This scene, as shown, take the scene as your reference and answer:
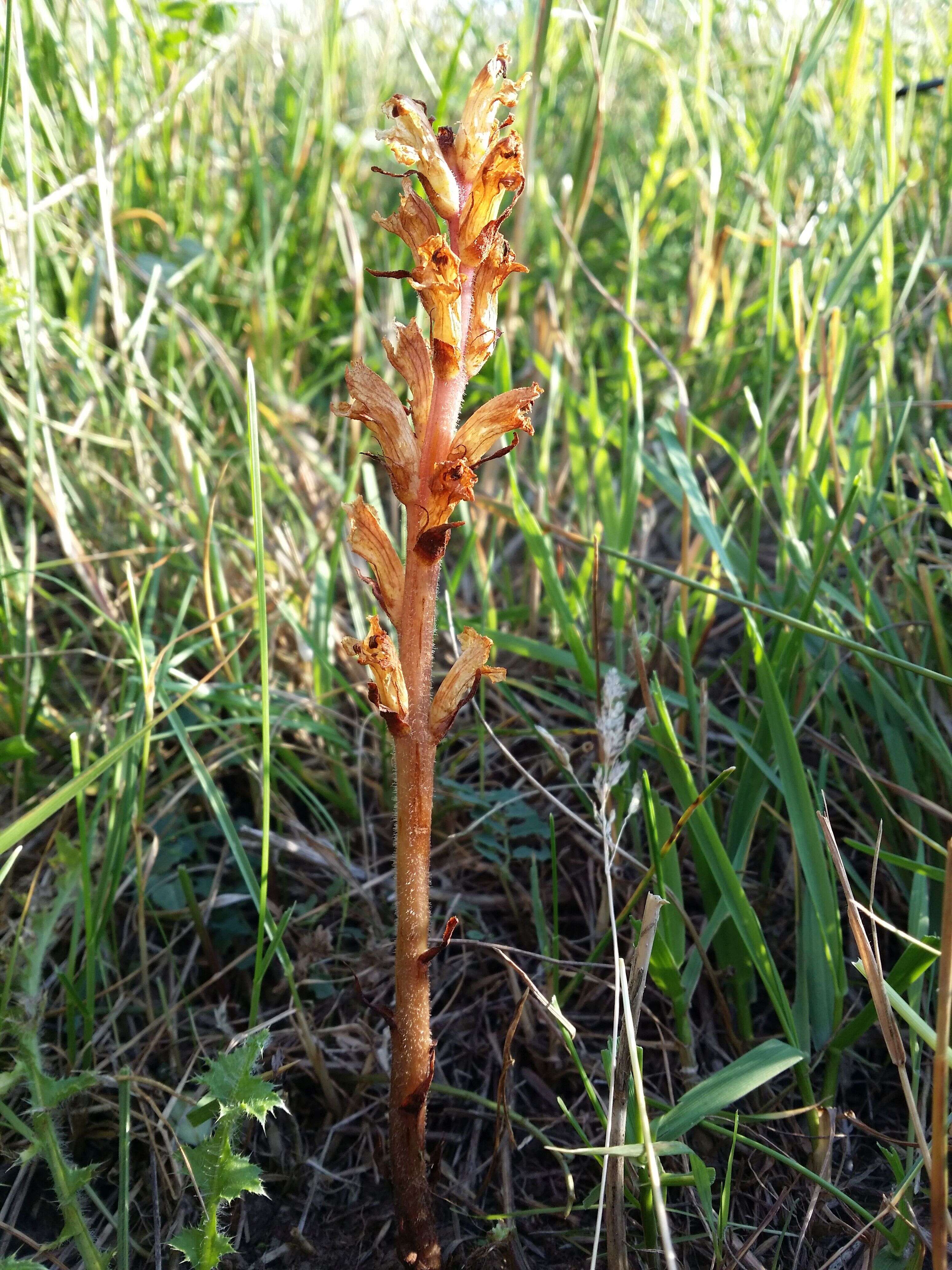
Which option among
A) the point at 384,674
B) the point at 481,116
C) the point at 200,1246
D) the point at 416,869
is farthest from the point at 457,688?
the point at 200,1246

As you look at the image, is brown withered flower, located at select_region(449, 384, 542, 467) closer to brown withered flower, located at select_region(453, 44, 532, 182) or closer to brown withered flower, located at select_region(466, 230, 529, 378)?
brown withered flower, located at select_region(466, 230, 529, 378)

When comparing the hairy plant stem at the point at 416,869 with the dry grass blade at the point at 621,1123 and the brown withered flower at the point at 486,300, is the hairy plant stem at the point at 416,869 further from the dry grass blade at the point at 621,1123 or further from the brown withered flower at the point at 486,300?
the dry grass blade at the point at 621,1123

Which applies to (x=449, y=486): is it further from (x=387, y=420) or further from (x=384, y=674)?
(x=384, y=674)

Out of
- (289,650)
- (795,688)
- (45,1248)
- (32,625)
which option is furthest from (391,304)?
(45,1248)

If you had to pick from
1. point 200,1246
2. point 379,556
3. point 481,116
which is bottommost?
point 200,1246

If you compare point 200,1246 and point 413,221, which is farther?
point 200,1246

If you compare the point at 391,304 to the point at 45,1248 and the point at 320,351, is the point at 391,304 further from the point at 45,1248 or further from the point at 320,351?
the point at 45,1248
